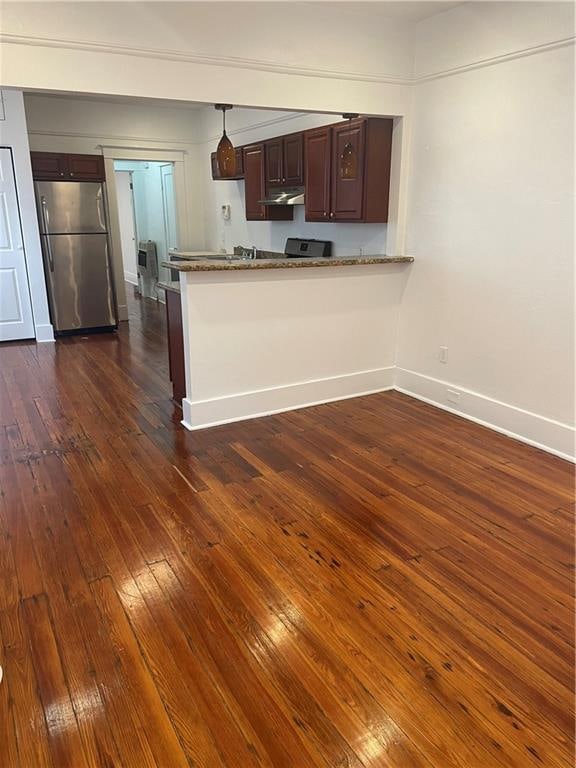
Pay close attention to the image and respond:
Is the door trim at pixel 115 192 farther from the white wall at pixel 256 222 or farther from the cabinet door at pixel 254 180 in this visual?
the cabinet door at pixel 254 180

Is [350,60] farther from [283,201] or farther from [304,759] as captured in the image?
[304,759]

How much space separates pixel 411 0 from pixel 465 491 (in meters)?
3.02

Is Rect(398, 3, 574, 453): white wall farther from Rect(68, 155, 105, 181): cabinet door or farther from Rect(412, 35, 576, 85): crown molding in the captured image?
Rect(68, 155, 105, 181): cabinet door

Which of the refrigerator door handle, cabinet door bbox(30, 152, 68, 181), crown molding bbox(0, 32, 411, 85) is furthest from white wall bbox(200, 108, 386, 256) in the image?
the refrigerator door handle

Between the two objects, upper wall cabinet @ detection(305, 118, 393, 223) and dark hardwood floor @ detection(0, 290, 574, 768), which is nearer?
dark hardwood floor @ detection(0, 290, 574, 768)

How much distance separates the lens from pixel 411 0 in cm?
333

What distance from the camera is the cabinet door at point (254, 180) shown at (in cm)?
576

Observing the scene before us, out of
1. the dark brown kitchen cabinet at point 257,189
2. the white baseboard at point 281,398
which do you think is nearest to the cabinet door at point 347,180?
the white baseboard at point 281,398

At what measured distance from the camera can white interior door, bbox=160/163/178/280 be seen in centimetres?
793

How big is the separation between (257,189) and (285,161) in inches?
26.4

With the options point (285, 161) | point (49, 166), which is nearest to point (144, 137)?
point (49, 166)

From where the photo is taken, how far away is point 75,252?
21.1 feet

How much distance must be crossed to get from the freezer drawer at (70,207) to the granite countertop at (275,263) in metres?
3.09

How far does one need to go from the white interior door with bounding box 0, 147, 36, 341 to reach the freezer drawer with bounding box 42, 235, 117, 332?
0.31 metres
